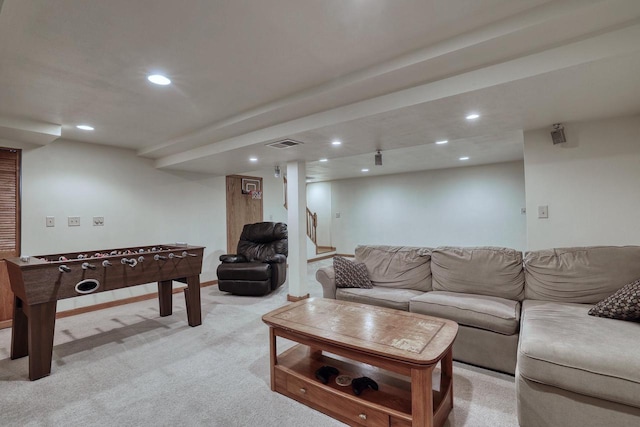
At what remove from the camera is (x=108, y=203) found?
13.9ft

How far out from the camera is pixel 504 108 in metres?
2.40

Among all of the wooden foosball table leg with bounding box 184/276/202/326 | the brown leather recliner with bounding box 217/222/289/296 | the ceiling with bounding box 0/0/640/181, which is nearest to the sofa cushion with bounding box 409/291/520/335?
the ceiling with bounding box 0/0/640/181

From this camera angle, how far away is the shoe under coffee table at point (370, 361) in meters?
1.50

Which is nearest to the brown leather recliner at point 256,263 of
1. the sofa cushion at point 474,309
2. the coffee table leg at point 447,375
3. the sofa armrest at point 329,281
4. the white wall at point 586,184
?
the sofa armrest at point 329,281

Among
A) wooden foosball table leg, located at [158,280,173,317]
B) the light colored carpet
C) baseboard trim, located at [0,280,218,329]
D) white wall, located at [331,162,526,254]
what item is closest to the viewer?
the light colored carpet

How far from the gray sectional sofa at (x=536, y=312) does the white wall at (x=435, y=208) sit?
13.7 feet

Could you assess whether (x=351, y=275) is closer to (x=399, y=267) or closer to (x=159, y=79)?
(x=399, y=267)

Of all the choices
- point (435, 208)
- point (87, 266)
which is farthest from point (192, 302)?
point (435, 208)

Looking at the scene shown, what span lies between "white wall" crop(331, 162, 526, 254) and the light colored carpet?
4986 millimetres

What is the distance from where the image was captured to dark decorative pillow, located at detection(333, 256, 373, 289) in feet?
10.4

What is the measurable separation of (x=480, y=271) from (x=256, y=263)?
3198mm

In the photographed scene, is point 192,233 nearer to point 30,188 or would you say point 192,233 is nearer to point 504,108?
point 30,188

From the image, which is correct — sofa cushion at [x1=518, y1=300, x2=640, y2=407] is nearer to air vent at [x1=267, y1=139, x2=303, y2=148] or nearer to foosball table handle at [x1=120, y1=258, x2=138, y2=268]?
air vent at [x1=267, y1=139, x2=303, y2=148]

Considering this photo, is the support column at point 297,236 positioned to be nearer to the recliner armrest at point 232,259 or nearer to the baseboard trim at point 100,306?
the recliner armrest at point 232,259
